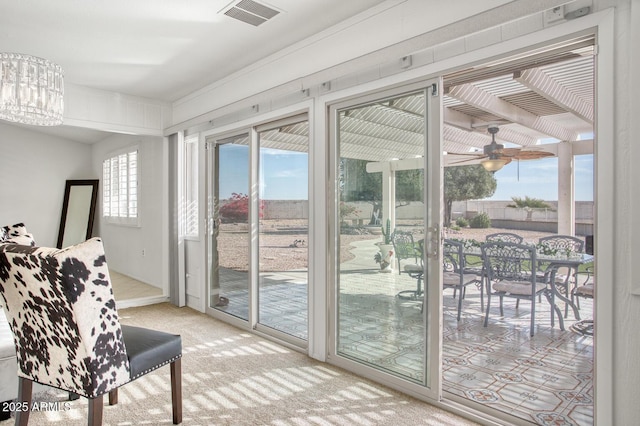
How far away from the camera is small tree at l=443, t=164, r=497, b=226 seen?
6.54 m

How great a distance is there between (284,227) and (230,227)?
0.83 meters

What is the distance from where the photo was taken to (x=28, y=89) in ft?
8.04

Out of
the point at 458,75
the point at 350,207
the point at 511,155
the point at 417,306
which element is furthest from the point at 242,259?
the point at 511,155

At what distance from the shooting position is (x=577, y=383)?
2920 millimetres

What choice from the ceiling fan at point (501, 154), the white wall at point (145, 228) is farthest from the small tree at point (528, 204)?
the white wall at point (145, 228)

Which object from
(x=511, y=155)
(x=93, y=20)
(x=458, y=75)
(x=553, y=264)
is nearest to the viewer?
(x=458, y=75)

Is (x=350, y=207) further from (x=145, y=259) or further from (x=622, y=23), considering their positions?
(x=145, y=259)

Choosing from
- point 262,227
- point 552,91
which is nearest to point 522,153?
point 552,91

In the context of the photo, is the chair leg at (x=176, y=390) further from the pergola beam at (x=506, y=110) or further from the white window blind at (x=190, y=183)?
the pergola beam at (x=506, y=110)

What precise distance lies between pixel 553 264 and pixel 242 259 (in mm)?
3139

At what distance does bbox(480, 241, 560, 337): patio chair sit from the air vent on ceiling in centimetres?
311

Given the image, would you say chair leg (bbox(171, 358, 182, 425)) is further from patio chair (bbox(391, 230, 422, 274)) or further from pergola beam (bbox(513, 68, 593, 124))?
pergola beam (bbox(513, 68, 593, 124))

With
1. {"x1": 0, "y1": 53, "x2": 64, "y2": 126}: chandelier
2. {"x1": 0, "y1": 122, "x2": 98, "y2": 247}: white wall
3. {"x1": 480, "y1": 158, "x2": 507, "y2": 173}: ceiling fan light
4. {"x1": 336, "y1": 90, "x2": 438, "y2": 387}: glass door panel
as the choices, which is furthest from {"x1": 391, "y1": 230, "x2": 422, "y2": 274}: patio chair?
{"x1": 0, "y1": 122, "x2": 98, "y2": 247}: white wall

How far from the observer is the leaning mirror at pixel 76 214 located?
272 inches
